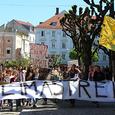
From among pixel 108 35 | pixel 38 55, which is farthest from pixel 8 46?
pixel 108 35

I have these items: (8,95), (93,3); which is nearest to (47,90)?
(8,95)

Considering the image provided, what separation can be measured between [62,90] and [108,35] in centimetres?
265

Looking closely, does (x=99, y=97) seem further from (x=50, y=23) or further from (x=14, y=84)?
(x=50, y=23)

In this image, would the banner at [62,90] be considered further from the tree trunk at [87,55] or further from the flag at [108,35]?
the tree trunk at [87,55]

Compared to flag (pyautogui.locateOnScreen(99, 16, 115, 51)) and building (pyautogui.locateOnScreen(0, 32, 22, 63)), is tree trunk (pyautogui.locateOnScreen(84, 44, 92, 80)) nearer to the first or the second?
flag (pyautogui.locateOnScreen(99, 16, 115, 51))

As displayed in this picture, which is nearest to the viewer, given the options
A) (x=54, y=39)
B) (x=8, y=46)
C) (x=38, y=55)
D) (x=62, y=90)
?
(x=62, y=90)

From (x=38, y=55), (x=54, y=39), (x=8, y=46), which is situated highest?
(x=54, y=39)

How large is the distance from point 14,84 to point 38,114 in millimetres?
2339

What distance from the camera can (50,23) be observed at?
7431 centimetres

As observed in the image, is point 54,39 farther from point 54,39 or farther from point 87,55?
point 87,55

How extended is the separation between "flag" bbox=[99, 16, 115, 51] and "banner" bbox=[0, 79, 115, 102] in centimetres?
174

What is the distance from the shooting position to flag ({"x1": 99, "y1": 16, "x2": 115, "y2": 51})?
9484 mm

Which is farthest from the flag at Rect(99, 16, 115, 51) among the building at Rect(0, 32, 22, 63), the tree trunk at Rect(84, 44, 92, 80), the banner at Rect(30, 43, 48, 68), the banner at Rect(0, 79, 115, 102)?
the building at Rect(0, 32, 22, 63)

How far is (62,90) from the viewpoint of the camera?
34.4 feet
